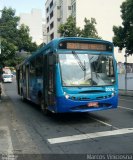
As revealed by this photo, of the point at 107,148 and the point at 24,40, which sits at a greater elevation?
the point at 24,40

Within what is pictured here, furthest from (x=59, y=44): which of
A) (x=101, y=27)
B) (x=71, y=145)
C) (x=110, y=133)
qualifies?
(x=101, y=27)

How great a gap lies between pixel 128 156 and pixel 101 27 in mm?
66251

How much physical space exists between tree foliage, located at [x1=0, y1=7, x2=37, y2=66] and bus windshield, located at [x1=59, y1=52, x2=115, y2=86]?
13401 mm

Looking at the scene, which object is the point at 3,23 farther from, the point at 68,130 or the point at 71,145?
the point at 71,145

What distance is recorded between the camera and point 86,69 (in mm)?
12430

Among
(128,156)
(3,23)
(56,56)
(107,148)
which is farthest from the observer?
(3,23)

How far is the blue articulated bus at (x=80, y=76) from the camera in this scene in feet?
39.7

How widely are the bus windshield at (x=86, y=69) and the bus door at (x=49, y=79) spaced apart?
0.50 metres

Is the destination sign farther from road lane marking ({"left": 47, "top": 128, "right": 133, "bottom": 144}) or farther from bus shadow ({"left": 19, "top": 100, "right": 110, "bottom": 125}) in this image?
road lane marking ({"left": 47, "top": 128, "right": 133, "bottom": 144})

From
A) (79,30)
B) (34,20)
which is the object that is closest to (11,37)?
(79,30)

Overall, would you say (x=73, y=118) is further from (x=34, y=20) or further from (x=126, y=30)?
(x=34, y=20)

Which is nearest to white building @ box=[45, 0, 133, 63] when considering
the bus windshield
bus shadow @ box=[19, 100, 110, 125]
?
bus shadow @ box=[19, 100, 110, 125]

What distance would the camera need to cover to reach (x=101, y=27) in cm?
7225

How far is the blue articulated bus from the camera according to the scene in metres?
12.1
